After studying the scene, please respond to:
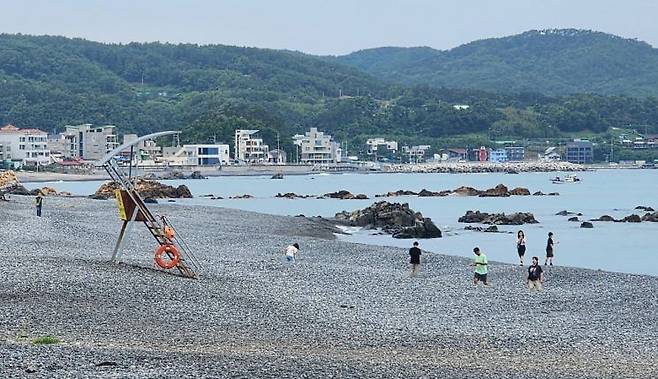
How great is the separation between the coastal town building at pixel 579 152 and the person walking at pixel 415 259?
564 feet

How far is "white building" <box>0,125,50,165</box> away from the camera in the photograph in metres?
143

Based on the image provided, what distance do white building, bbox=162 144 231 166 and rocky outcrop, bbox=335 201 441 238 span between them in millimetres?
102691

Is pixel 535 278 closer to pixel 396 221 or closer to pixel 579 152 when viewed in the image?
pixel 396 221

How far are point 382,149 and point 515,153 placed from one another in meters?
22.0

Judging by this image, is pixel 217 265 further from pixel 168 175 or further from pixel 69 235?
pixel 168 175

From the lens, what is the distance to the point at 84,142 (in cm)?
15962

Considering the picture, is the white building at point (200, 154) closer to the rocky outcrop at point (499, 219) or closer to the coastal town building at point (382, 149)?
the coastal town building at point (382, 149)

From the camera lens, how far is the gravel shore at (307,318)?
14484 millimetres

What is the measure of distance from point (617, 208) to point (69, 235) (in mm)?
48549

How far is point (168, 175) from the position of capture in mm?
140500

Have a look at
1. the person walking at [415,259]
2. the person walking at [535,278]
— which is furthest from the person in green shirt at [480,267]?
the person walking at [415,259]

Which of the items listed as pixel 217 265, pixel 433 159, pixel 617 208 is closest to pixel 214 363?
pixel 217 265

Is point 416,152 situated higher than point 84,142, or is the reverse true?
point 84,142

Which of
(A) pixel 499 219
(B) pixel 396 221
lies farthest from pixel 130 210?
(A) pixel 499 219
